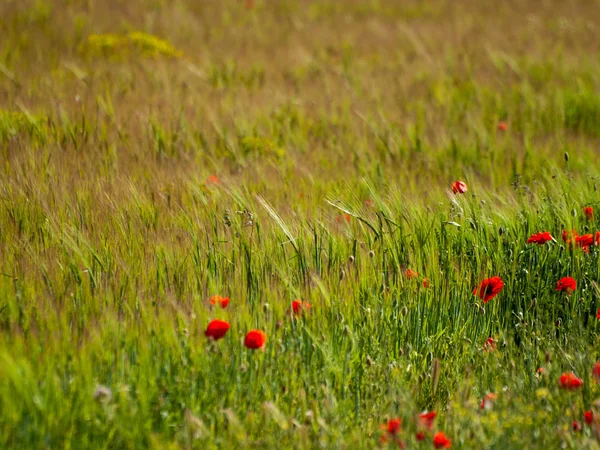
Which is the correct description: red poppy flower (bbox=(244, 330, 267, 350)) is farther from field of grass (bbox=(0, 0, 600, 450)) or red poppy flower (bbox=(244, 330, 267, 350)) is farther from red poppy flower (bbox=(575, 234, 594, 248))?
red poppy flower (bbox=(575, 234, 594, 248))

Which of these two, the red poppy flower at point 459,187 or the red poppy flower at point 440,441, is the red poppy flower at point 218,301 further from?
the red poppy flower at point 459,187

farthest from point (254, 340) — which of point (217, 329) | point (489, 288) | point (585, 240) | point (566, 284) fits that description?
point (585, 240)

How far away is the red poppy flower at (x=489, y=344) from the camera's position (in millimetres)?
2225

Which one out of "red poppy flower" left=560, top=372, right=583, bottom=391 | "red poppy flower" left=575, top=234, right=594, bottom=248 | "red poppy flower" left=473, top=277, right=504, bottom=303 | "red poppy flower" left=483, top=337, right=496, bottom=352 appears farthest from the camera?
"red poppy flower" left=575, top=234, right=594, bottom=248

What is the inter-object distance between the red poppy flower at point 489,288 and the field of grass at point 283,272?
0.05m

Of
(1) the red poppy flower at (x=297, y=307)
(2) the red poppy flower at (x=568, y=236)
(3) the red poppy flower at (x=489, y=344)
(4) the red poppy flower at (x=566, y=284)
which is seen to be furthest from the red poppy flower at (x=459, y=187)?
(1) the red poppy flower at (x=297, y=307)

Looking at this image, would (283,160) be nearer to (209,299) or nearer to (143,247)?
(143,247)

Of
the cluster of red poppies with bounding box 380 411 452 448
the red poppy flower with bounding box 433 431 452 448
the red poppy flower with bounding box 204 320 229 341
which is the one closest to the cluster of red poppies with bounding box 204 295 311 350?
the red poppy flower with bounding box 204 320 229 341

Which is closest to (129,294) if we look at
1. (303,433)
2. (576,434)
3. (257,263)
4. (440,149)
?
(257,263)

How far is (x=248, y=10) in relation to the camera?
860 cm

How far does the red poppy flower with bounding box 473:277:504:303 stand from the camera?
92.0 inches

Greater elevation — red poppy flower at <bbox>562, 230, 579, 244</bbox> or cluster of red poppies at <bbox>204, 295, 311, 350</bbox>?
cluster of red poppies at <bbox>204, 295, 311, 350</bbox>

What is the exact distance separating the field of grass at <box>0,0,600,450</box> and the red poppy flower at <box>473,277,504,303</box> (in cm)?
5

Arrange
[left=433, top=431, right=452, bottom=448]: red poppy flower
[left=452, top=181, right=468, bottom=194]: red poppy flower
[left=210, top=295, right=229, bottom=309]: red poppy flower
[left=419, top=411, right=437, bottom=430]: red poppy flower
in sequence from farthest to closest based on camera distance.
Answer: [left=452, top=181, right=468, bottom=194]: red poppy flower < [left=210, top=295, right=229, bottom=309]: red poppy flower < [left=419, top=411, right=437, bottom=430]: red poppy flower < [left=433, top=431, right=452, bottom=448]: red poppy flower
